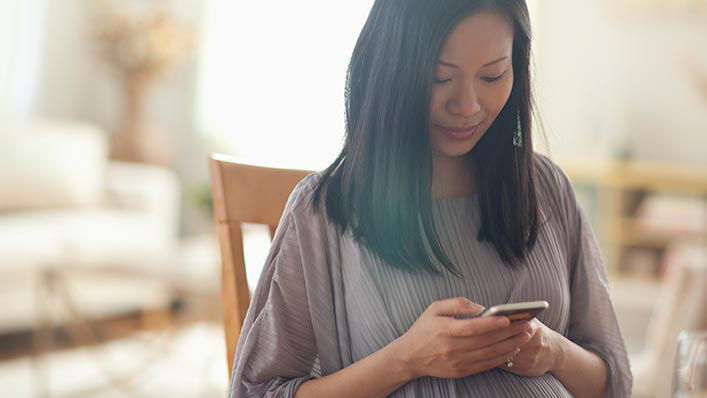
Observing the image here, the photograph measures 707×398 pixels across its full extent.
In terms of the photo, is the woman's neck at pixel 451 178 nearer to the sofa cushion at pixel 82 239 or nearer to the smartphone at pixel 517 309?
the smartphone at pixel 517 309

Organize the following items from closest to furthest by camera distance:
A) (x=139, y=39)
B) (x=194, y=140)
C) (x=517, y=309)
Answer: (x=517, y=309)
(x=139, y=39)
(x=194, y=140)

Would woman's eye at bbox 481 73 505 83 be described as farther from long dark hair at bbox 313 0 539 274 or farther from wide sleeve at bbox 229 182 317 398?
wide sleeve at bbox 229 182 317 398

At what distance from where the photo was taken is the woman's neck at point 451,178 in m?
1.26

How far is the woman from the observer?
110cm

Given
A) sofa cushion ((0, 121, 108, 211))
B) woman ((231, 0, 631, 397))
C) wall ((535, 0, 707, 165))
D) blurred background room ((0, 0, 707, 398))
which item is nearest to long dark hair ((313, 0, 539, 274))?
woman ((231, 0, 631, 397))

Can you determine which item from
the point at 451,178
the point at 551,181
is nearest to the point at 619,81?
the point at 551,181

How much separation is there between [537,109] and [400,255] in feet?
1.01

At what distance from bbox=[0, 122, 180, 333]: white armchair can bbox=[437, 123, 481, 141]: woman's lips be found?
2978 millimetres

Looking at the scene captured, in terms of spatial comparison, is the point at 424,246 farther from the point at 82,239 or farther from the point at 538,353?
the point at 82,239

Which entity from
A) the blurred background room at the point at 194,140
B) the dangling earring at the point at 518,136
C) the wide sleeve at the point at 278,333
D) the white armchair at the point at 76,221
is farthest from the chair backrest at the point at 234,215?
the white armchair at the point at 76,221

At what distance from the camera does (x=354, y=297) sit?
1176 mm

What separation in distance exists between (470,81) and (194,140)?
199 inches

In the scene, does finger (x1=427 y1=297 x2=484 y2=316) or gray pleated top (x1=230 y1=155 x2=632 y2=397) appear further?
gray pleated top (x1=230 y1=155 x2=632 y2=397)

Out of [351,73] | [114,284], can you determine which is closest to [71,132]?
[114,284]
